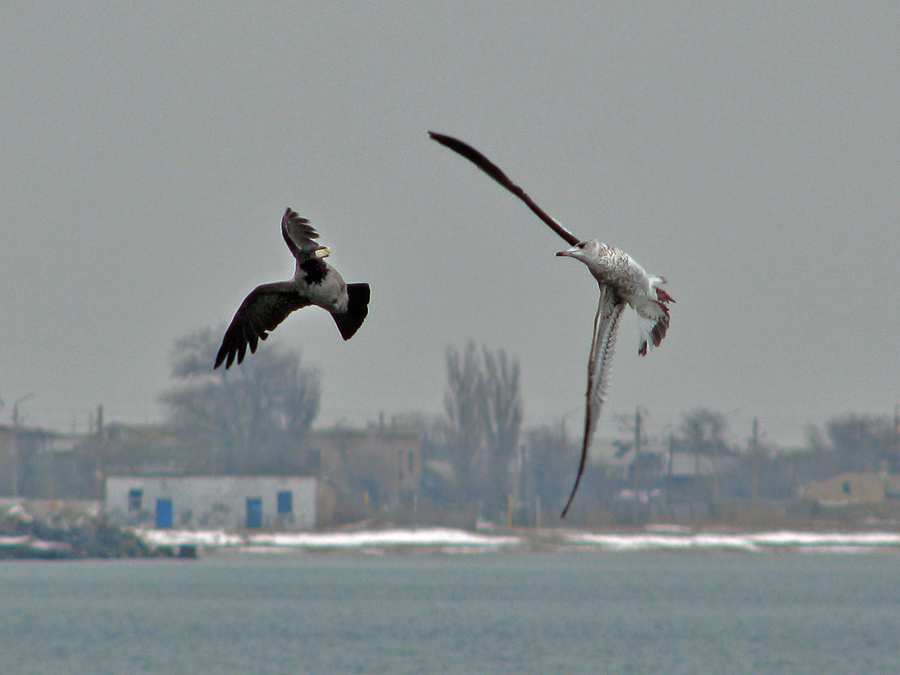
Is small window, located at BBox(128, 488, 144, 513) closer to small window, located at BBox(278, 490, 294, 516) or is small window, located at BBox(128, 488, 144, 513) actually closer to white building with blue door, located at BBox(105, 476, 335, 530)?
white building with blue door, located at BBox(105, 476, 335, 530)

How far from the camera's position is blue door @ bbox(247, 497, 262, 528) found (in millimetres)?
116688

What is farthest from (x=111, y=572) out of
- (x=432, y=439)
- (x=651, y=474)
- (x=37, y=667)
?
(x=37, y=667)

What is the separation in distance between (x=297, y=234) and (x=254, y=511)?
373 feet

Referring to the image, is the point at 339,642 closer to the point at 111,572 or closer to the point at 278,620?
the point at 278,620

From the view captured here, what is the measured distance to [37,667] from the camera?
65438mm

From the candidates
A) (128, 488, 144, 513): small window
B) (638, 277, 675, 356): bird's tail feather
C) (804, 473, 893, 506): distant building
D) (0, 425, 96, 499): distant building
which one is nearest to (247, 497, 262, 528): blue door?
(128, 488, 144, 513): small window

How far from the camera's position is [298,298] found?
17.5 ft

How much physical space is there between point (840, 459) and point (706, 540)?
59.7 ft

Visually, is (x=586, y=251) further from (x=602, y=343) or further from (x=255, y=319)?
(x=255, y=319)

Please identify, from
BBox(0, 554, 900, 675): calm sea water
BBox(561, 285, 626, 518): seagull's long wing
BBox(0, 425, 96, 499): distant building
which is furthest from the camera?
BBox(0, 425, 96, 499): distant building

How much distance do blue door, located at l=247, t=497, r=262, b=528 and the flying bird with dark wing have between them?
112m

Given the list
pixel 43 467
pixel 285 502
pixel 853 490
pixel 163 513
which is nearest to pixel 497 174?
pixel 285 502

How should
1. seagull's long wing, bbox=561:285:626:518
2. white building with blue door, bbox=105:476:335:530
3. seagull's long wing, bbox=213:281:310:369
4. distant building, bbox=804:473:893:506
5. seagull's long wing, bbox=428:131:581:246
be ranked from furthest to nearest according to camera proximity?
distant building, bbox=804:473:893:506, white building with blue door, bbox=105:476:335:530, seagull's long wing, bbox=561:285:626:518, seagull's long wing, bbox=213:281:310:369, seagull's long wing, bbox=428:131:581:246

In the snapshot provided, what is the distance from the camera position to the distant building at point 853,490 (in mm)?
140500
